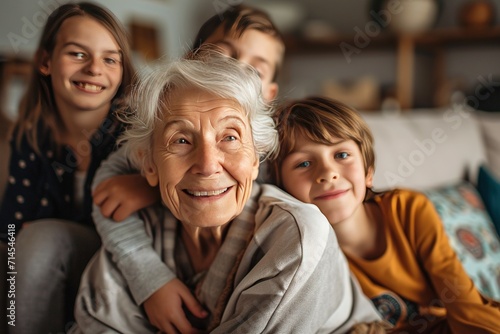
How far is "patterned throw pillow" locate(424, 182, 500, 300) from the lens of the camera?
1.03m

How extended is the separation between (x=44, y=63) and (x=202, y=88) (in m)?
0.33

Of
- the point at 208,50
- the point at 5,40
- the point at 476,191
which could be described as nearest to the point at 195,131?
the point at 208,50

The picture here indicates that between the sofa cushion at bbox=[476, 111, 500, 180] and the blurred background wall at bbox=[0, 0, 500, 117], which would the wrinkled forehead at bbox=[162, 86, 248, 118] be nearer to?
the sofa cushion at bbox=[476, 111, 500, 180]

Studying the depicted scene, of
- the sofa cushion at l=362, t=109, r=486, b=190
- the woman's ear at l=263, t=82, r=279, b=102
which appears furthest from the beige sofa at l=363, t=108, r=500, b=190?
the woman's ear at l=263, t=82, r=279, b=102

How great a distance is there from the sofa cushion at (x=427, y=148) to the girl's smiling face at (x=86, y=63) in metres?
0.75

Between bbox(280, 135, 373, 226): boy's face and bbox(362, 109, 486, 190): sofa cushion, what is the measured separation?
0.52 metres

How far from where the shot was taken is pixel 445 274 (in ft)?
2.66

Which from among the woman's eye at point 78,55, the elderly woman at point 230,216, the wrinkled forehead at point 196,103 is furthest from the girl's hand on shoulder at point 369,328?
the woman's eye at point 78,55

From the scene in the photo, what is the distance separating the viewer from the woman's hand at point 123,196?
837 mm

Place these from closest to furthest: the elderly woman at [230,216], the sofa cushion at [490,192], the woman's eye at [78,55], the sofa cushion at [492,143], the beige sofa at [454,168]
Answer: the elderly woman at [230,216]
the woman's eye at [78,55]
the beige sofa at [454,168]
the sofa cushion at [490,192]
the sofa cushion at [492,143]

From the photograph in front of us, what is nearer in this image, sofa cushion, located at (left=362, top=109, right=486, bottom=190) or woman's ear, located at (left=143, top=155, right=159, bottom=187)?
woman's ear, located at (left=143, top=155, right=159, bottom=187)

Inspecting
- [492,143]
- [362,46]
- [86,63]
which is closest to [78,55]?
[86,63]

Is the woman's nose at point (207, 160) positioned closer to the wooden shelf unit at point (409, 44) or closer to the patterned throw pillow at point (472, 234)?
the patterned throw pillow at point (472, 234)

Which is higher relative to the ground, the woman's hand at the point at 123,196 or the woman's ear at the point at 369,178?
the woman's ear at the point at 369,178
